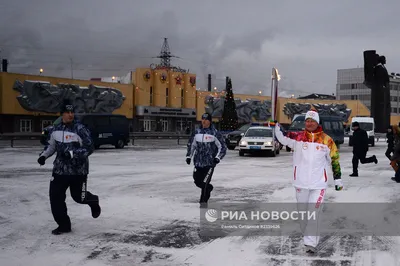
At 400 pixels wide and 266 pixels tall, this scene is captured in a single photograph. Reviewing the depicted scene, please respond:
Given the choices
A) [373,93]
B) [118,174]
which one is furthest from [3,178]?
[373,93]

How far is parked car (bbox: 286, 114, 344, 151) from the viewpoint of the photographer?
2544cm

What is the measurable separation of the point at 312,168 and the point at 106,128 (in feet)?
71.9

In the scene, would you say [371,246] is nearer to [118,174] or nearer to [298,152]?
[298,152]

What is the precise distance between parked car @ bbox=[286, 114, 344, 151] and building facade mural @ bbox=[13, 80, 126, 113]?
26445 millimetres

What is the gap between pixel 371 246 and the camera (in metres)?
5.44

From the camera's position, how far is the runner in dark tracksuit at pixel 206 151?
24.6ft

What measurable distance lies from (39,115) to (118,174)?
3558 centimetres

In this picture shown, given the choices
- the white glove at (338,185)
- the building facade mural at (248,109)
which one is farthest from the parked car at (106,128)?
the building facade mural at (248,109)

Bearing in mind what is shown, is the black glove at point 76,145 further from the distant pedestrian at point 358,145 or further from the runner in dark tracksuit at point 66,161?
the distant pedestrian at point 358,145

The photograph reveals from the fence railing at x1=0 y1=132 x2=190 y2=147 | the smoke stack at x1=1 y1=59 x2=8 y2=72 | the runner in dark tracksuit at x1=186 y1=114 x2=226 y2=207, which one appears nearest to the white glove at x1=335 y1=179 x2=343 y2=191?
the runner in dark tracksuit at x1=186 y1=114 x2=226 y2=207

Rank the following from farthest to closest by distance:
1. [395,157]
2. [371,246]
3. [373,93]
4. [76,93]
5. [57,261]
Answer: [76,93] → [373,93] → [395,157] → [371,246] → [57,261]

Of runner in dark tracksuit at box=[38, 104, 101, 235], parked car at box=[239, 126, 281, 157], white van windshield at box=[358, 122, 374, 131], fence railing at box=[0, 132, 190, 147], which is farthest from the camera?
white van windshield at box=[358, 122, 374, 131]

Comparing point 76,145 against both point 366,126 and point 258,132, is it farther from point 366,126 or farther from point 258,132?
point 366,126

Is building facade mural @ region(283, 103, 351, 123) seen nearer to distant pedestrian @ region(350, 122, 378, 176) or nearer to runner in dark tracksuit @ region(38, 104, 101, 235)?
distant pedestrian @ region(350, 122, 378, 176)
